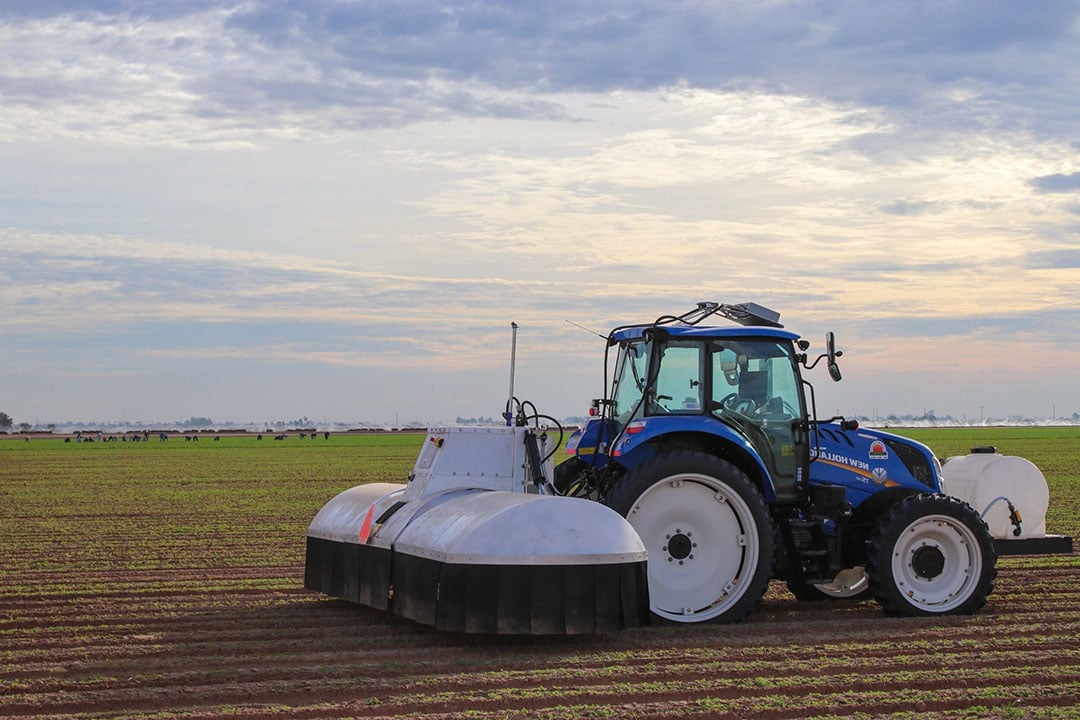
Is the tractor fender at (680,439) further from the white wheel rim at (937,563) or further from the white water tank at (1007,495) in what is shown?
the white water tank at (1007,495)

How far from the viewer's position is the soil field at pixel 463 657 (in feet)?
25.2

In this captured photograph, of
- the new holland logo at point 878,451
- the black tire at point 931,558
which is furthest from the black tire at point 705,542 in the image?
the new holland logo at point 878,451

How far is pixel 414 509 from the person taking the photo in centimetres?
1066

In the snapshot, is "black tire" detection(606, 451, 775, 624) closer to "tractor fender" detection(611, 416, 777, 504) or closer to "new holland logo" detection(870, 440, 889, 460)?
"tractor fender" detection(611, 416, 777, 504)

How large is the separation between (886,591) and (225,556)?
26.2ft

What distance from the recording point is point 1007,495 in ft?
40.4

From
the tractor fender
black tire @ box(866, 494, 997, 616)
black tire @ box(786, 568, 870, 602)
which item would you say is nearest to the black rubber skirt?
the tractor fender

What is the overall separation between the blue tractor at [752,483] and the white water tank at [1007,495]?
2.59ft

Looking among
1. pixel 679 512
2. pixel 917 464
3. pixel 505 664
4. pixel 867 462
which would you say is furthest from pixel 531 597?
pixel 917 464

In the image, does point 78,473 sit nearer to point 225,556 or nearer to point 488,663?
point 225,556

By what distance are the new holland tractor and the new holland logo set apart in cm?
1

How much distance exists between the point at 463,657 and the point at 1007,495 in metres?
5.93

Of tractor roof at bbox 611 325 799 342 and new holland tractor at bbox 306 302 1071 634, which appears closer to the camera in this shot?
new holland tractor at bbox 306 302 1071 634

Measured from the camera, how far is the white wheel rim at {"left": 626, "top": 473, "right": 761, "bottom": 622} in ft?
34.3
